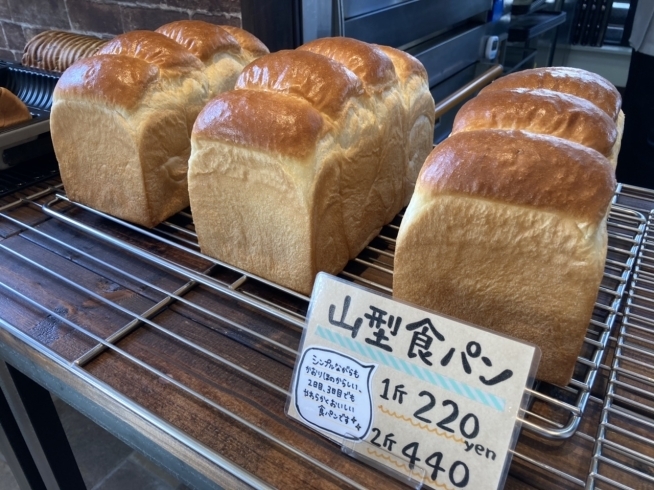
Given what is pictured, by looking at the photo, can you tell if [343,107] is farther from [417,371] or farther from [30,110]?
[30,110]


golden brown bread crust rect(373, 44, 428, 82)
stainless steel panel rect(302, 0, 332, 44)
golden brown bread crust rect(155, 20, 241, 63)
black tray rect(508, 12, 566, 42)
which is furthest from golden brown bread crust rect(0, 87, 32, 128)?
black tray rect(508, 12, 566, 42)

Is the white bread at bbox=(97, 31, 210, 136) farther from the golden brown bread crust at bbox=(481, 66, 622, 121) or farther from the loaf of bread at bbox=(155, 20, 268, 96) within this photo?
the golden brown bread crust at bbox=(481, 66, 622, 121)

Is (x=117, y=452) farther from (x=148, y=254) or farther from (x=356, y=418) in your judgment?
(x=356, y=418)

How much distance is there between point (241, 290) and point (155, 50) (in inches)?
23.7

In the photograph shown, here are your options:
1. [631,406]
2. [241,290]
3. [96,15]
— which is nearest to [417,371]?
[631,406]

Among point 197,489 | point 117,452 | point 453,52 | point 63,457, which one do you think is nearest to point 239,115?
point 197,489

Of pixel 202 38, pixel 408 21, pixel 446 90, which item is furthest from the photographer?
pixel 446 90

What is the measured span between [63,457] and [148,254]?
621mm

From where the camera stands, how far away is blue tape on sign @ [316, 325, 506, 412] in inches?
23.3

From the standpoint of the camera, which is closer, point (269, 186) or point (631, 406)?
point (631, 406)

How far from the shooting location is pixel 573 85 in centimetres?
99

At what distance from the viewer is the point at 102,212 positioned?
1.25 metres

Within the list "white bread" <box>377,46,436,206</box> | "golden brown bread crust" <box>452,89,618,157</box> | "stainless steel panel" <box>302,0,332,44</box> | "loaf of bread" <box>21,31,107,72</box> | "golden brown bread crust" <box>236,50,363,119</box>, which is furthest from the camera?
"loaf of bread" <box>21,31,107,72</box>

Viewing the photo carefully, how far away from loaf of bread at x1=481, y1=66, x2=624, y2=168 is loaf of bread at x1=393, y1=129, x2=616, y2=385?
28 cm
